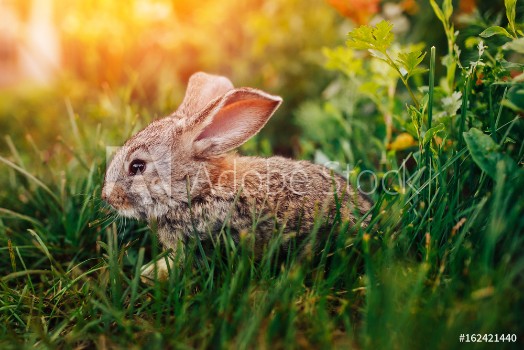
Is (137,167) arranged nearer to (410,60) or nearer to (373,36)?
(373,36)

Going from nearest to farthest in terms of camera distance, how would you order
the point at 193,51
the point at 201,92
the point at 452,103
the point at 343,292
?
the point at 343,292
the point at 452,103
the point at 201,92
the point at 193,51

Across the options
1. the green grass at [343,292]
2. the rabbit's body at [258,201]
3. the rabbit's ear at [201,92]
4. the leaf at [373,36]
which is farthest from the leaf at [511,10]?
the rabbit's ear at [201,92]

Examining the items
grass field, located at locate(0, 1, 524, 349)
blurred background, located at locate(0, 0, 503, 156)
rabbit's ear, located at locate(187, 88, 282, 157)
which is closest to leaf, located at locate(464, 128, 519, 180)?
grass field, located at locate(0, 1, 524, 349)

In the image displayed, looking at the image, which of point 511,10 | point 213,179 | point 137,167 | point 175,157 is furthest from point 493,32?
point 137,167

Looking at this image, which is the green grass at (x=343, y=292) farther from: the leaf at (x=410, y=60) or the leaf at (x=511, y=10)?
the leaf at (x=511, y=10)

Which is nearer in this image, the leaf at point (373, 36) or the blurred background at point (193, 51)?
the leaf at point (373, 36)

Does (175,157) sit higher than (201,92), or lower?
lower

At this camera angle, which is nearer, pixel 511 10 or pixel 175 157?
pixel 511 10

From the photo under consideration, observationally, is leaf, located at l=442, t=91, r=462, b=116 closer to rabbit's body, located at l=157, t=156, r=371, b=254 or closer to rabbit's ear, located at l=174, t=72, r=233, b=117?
rabbit's body, located at l=157, t=156, r=371, b=254
